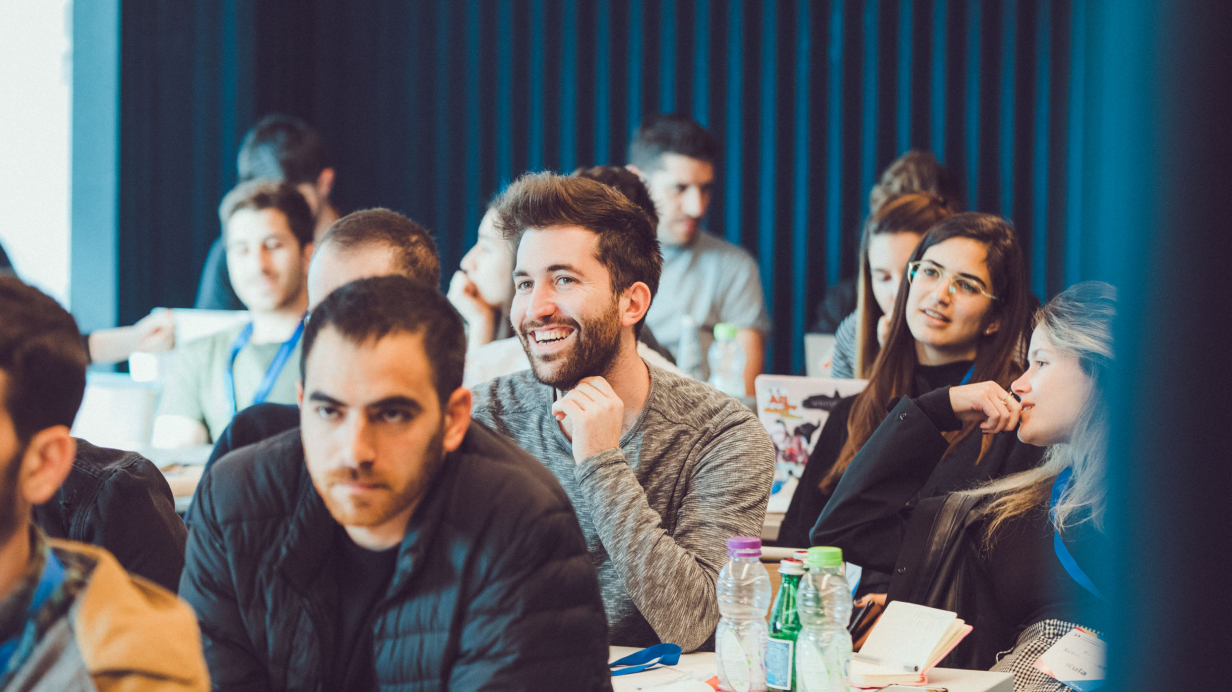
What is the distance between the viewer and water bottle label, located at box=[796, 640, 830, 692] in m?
1.40

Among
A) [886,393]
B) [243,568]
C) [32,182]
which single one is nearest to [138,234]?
[32,182]

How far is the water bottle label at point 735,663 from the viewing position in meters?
1.44

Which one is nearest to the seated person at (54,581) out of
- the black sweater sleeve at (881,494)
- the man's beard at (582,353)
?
the man's beard at (582,353)

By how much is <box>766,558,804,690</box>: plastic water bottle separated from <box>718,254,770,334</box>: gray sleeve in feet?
9.77

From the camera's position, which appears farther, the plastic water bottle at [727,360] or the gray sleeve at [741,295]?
the gray sleeve at [741,295]

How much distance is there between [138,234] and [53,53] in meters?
0.79

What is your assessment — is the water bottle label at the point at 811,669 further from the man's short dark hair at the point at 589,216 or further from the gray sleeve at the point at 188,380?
the gray sleeve at the point at 188,380

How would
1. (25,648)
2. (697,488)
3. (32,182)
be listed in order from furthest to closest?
(32,182), (697,488), (25,648)

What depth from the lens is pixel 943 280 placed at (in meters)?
2.43

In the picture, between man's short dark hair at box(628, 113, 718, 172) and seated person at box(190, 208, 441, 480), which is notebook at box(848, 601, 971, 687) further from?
man's short dark hair at box(628, 113, 718, 172)

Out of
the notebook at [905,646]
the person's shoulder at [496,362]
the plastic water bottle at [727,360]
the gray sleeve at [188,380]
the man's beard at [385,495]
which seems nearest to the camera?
the man's beard at [385,495]

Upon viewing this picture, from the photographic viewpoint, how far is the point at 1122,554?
2.05 feet

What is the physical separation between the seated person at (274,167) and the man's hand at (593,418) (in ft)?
8.84

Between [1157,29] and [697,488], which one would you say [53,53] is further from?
[1157,29]
